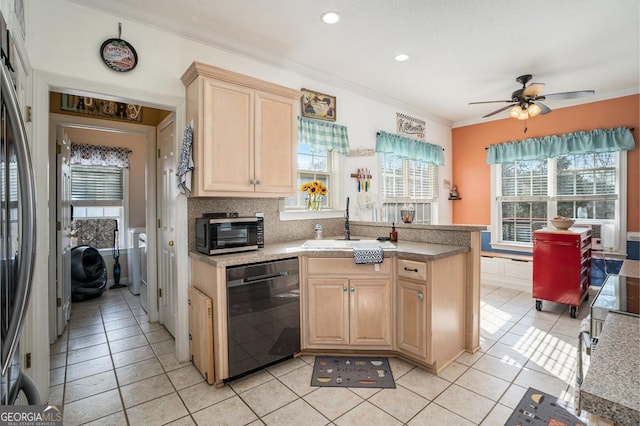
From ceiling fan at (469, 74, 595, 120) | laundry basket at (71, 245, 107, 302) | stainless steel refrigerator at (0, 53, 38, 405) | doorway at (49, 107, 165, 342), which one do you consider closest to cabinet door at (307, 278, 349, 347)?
stainless steel refrigerator at (0, 53, 38, 405)

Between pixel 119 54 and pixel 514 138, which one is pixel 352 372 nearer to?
pixel 119 54

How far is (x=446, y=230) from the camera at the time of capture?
9.13ft

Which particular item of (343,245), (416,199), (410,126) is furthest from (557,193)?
(343,245)

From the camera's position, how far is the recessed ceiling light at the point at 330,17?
98.2 inches

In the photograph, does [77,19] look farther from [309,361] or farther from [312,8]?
[309,361]

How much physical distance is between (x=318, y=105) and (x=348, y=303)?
2239mm

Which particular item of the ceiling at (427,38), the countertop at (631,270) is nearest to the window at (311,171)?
the ceiling at (427,38)

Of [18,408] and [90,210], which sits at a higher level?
[90,210]

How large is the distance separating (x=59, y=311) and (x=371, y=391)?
3096 mm

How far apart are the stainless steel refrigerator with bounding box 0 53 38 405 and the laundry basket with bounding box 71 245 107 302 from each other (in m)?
3.98

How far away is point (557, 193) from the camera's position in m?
4.68

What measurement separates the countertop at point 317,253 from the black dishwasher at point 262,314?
0.05 metres

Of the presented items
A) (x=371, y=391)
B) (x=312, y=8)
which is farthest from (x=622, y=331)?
(x=312, y=8)

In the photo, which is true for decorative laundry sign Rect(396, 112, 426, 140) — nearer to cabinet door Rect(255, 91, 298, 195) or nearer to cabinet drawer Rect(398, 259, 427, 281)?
cabinet door Rect(255, 91, 298, 195)
